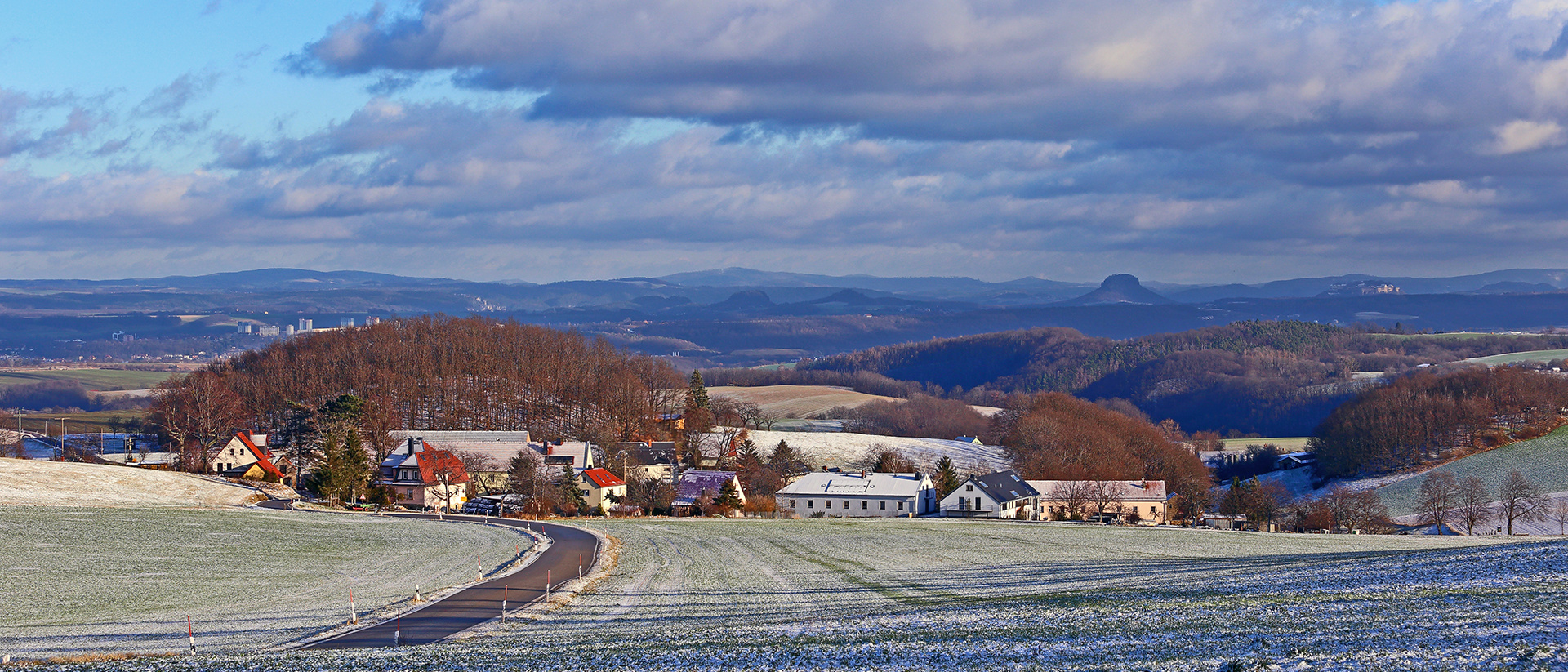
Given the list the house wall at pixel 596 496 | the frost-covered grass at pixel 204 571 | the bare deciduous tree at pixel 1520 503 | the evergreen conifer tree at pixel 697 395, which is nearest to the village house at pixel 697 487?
the house wall at pixel 596 496

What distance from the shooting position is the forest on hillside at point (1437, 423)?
397ft

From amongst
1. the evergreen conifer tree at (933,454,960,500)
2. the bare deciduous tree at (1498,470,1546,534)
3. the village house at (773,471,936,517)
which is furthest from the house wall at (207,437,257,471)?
the bare deciduous tree at (1498,470,1546,534)

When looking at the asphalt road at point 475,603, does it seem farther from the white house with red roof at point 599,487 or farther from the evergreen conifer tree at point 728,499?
the white house with red roof at point 599,487

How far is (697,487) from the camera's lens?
95938 mm

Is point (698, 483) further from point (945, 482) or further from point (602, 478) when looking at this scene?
point (945, 482)

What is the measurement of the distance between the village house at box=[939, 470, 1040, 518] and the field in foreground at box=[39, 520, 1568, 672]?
4591 centimetres

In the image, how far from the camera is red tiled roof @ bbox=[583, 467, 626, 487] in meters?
89.6

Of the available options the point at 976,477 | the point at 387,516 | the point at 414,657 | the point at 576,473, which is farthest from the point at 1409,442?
the point at 414,657

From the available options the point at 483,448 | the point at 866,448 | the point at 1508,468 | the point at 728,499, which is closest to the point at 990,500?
the point at 728,499

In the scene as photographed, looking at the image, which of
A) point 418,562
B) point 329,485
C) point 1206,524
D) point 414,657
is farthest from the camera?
point 1206,524

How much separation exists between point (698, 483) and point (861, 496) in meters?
14.3

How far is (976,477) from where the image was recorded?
96.4 meters

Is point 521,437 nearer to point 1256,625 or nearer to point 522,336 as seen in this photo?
point 522,336

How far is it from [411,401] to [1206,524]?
8750 centimetres
